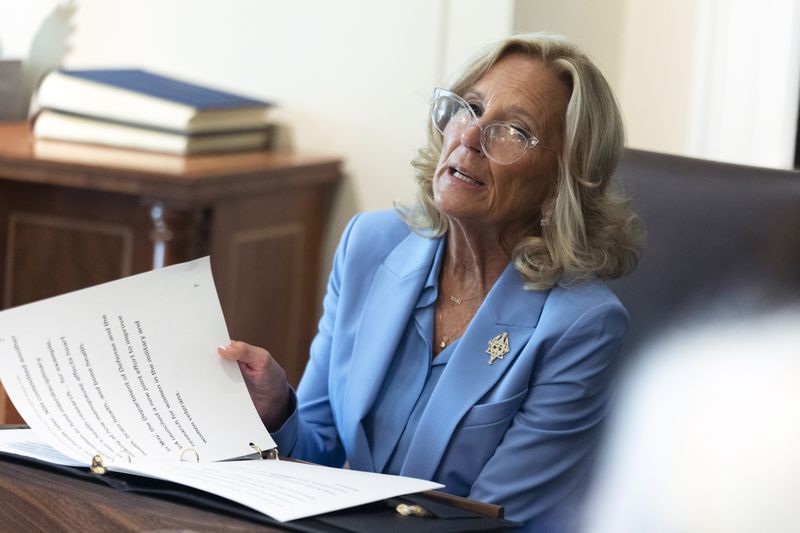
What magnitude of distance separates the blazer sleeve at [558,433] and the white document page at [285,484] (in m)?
0.32

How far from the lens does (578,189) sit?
66.5 inches

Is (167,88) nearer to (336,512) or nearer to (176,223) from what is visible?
(176,223)

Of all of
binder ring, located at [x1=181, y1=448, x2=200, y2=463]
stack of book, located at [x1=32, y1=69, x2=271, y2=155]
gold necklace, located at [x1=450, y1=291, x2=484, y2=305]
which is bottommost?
binder ring, located at [x1=181, y1=448, x2=200, y2=463]

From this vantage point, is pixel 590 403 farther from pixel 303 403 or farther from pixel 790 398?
pixel 303 403

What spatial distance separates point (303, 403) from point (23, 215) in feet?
3.83

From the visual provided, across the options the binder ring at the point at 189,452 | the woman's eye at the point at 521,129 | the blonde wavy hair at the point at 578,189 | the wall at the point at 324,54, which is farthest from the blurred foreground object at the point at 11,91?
the binder ring at the point at 189,452

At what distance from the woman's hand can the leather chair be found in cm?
53

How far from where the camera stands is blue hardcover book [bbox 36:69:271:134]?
2.60 metres

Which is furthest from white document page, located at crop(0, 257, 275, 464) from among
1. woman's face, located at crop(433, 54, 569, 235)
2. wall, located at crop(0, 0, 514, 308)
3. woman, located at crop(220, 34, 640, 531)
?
wall, located at crop(0, 0, 514, 308)

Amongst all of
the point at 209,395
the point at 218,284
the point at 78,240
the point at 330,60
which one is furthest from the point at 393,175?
the point at 209,395

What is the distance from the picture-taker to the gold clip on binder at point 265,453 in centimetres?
132

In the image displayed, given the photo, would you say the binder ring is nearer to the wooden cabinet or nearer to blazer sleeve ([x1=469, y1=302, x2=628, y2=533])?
blazer sleeve ([x1=469, y1=302, x2=628, y2=533])

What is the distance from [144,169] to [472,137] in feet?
3.19

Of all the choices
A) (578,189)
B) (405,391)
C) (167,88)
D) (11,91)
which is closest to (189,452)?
(405,391)
